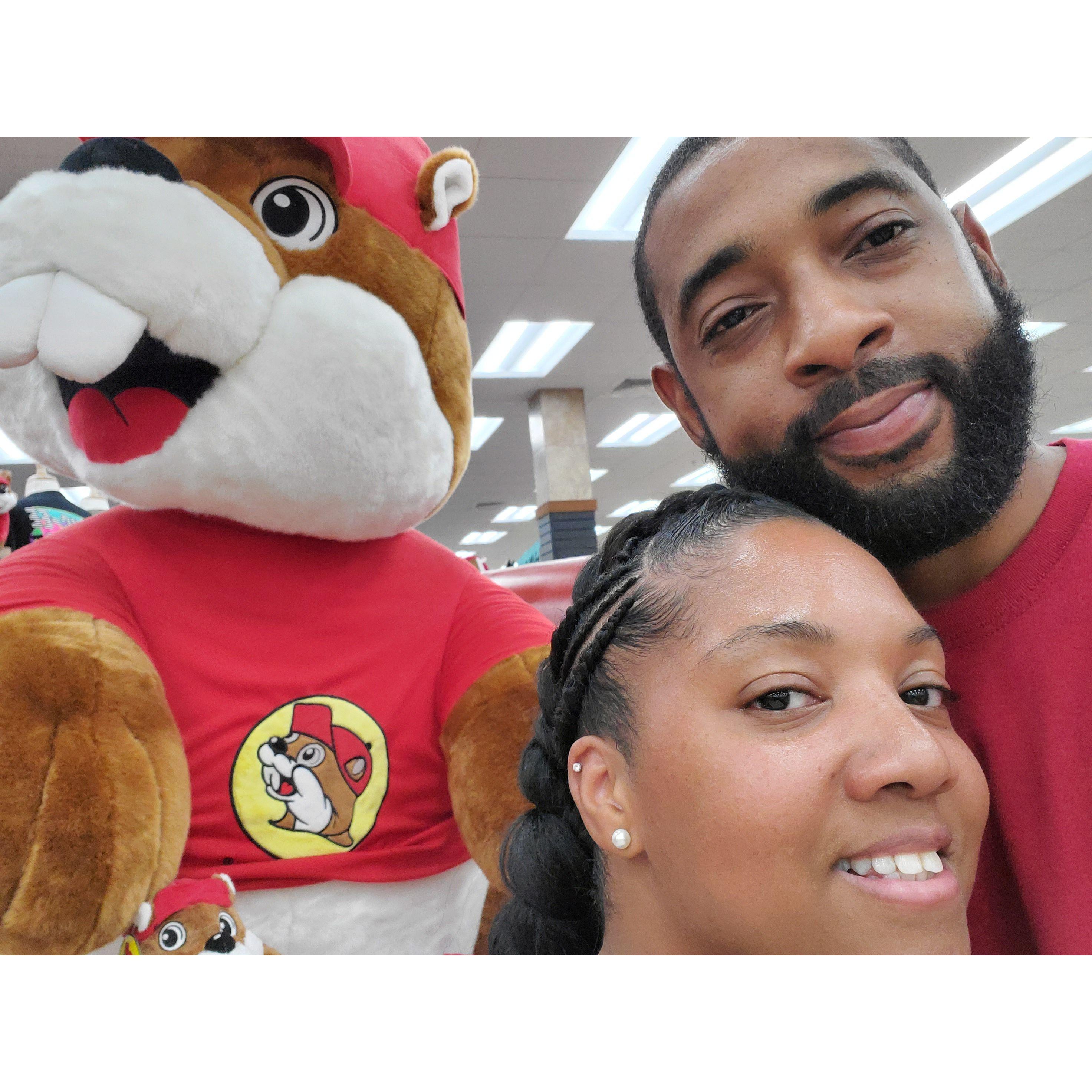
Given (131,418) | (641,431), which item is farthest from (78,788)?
(641,431)

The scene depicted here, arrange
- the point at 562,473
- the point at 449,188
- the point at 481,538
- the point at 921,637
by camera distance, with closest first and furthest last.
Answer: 1. the point at 921,637
2. the point at 449,188
3. the point at 562,473
4. the point at 481,538

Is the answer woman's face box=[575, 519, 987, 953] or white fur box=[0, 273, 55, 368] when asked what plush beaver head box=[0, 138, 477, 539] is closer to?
white fur box=[0, 273, 55, 368]

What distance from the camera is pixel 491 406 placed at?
7.64 m

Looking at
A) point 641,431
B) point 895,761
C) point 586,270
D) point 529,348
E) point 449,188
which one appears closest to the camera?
point 895,761

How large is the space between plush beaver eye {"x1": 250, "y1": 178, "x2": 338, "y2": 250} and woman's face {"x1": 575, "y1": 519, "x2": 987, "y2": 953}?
2.18ft

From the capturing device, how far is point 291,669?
1.05 meters

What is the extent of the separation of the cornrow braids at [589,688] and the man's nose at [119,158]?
0.69m

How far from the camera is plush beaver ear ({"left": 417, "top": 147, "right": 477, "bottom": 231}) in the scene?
1158mm

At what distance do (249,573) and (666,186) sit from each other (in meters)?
0.75

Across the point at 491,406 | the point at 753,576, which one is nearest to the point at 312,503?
the point at 753,576

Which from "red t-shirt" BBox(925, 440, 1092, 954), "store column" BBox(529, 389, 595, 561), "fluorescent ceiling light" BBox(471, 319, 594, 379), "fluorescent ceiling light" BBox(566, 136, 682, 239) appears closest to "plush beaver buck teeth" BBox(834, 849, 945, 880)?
"red t-shirt" BBox(925, 440, 1092, 954)

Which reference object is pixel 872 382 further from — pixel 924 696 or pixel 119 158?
pixel 119 158

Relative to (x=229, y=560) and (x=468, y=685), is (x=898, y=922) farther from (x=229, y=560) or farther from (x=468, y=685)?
(x=229, y=560)
